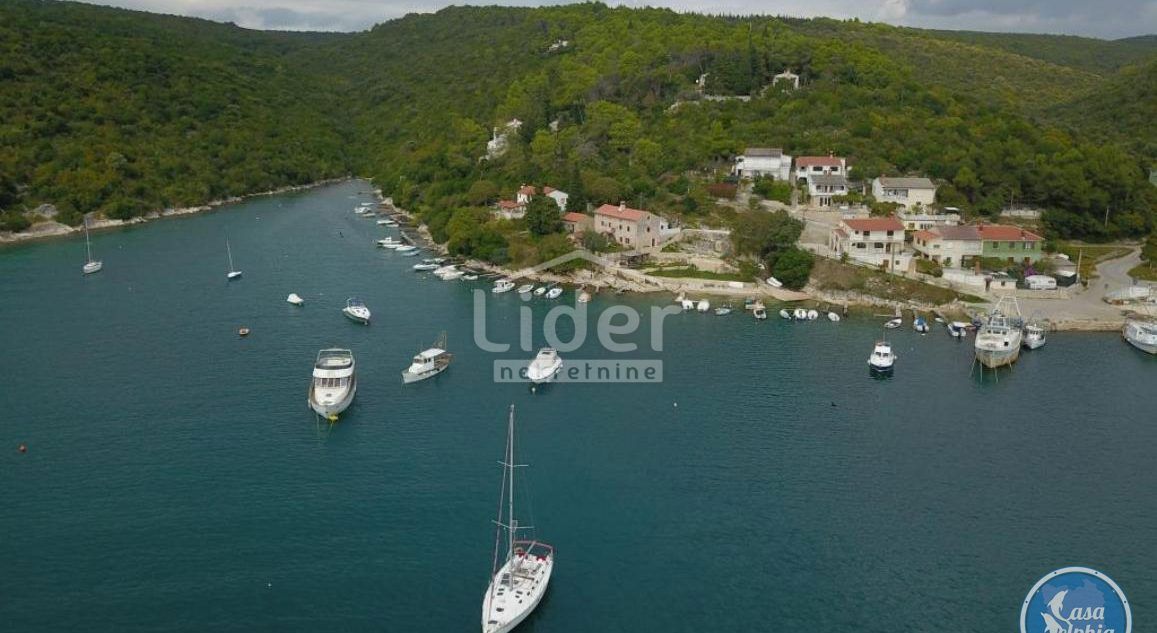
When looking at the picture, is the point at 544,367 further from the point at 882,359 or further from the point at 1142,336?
the point at 1142,336

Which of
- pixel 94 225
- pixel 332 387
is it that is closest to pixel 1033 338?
pixel 332 387

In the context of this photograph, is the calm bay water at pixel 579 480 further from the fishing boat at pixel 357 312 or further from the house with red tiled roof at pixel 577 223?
the house with red tiled roof at pixel 577 223

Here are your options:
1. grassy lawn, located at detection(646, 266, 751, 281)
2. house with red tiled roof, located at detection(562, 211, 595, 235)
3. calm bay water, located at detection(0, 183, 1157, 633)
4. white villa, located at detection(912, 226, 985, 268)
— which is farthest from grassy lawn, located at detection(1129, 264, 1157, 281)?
house with red tiled roof, located at detection(562, 211, 595, 235)

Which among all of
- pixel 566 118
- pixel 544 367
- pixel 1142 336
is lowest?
pixel 544 367

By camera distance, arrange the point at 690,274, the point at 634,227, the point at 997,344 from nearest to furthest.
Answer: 1. the point at 997,344
2. the point at 690,274
3. the point at 634,227

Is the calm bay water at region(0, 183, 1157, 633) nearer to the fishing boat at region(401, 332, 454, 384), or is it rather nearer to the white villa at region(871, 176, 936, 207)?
the fishing boat at region(401, 332, 454, 384)

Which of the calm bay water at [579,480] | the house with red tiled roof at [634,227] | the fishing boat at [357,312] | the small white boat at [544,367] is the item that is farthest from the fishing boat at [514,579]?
the house with red tiled roof at [634,227]
